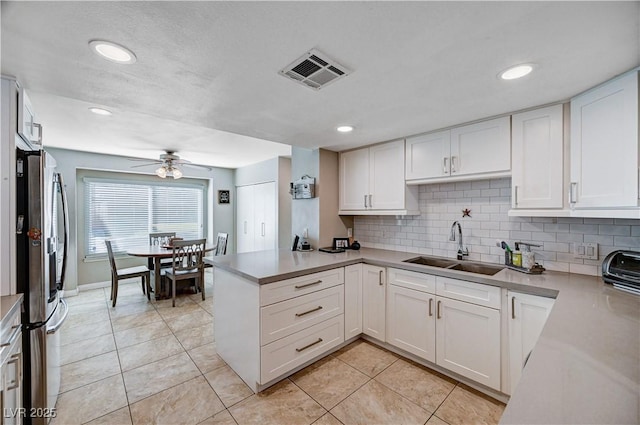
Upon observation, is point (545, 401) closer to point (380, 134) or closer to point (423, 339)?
point (423, 339)

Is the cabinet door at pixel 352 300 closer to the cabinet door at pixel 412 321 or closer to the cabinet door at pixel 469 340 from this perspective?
the cabinet door at pixel 412 321

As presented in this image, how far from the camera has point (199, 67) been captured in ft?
4.84

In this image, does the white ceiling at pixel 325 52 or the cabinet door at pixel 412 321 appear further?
the cabinet door at pixel 412 321

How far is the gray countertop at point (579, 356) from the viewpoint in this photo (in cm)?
66

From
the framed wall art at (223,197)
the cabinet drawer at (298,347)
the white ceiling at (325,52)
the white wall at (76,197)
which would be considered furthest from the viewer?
the framed wall art at (223,197)

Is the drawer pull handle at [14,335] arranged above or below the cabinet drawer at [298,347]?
above

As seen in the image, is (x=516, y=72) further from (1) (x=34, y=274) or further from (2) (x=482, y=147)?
(1) (x=34, y=274)

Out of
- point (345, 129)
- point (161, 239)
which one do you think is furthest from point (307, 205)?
point (161, 239)

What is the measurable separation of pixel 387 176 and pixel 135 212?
490 cm

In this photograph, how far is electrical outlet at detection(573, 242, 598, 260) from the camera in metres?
1.96

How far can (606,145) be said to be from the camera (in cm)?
162

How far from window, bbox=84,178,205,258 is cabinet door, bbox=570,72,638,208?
6.14 metres

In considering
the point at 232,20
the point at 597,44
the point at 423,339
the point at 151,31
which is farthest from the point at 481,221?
the point at 151,31

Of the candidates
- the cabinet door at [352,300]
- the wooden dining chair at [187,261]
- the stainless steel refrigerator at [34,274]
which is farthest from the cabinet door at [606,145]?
the wooden dining chair at [187,261]
